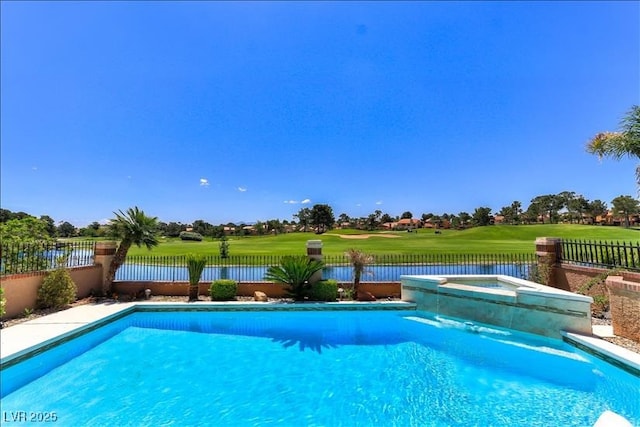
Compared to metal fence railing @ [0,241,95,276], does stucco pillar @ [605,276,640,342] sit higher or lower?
lower

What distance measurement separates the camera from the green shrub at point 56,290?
9594 millimetres

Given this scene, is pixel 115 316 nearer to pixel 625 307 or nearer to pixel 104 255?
pixel 104 255

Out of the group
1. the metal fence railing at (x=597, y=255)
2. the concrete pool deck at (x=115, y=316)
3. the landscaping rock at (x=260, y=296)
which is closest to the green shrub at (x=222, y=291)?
the concrete pool deck at (x=115, y=316)

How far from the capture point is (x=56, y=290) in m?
9.80

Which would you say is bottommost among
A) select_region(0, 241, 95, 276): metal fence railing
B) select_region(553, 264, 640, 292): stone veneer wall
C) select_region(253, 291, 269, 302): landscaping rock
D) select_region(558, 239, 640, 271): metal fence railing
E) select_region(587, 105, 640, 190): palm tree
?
select_region(253, 291, 269, 302): landscaping rock

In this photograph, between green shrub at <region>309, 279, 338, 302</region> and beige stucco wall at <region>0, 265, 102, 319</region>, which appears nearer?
beige stucco wall at <region>0, 265, 102, 319</region>

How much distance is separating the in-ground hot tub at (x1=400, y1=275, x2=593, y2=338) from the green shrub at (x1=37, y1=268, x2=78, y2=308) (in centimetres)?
1148

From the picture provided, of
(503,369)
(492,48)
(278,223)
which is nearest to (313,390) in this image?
(503,369)

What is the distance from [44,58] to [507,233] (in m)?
54.5

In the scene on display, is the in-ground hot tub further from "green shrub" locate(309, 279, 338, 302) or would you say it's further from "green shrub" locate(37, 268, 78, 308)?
"green shrub" locate(37, 268, 78, 308)

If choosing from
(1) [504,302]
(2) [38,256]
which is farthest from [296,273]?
(2) [38,256]

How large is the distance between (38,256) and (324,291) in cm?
954

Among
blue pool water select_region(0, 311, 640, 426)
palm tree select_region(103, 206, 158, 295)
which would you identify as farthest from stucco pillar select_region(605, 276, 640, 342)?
palm tree select_region(103, 206, 158, 295)

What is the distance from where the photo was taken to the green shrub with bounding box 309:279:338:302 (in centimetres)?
1128
